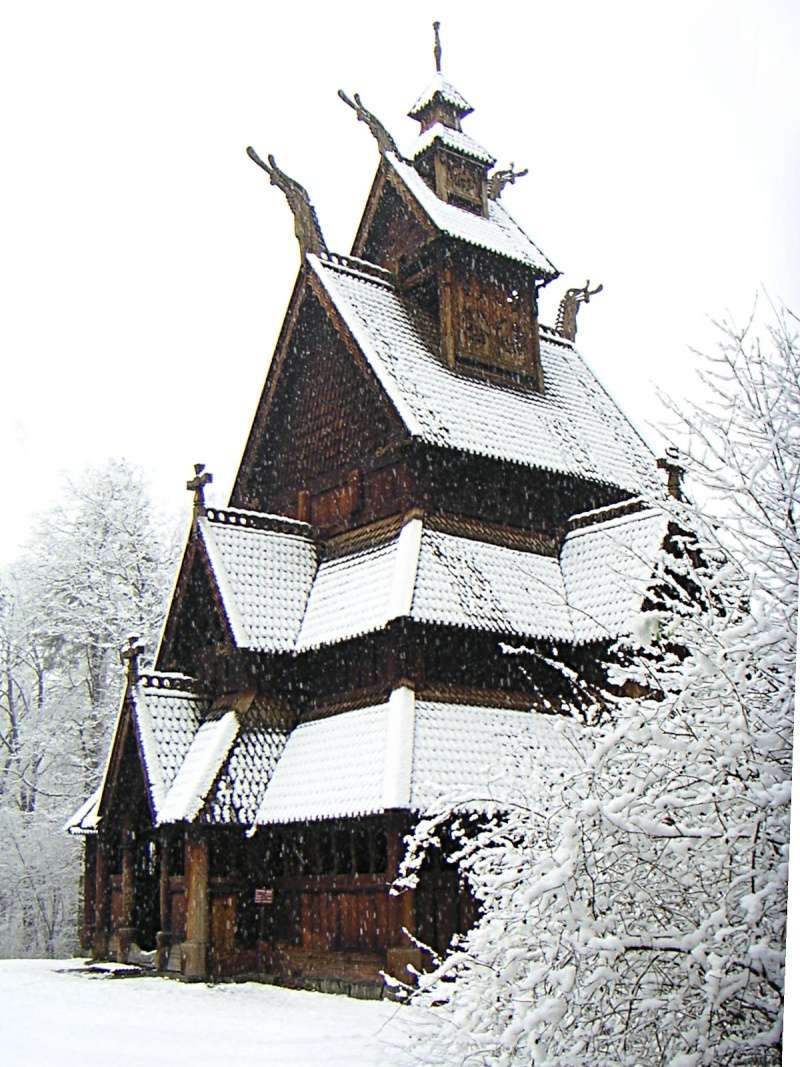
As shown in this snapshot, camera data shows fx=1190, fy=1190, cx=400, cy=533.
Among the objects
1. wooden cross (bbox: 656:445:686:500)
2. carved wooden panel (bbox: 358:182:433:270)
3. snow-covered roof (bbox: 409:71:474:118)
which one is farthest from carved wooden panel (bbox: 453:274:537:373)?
wooden cross (bbox: 656:445:686:500)

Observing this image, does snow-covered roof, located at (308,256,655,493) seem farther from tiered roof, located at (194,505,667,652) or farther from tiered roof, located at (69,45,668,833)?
tiered roof, located at (194,505,667,652)

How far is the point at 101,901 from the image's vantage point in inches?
→ 220

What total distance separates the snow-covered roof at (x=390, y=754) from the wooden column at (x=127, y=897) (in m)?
0.85

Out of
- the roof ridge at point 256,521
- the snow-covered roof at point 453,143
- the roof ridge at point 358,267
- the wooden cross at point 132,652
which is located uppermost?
the snow-covered roof at point 453,143

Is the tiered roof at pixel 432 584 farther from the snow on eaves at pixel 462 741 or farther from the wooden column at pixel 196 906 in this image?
the wooden column at pixel 196 906

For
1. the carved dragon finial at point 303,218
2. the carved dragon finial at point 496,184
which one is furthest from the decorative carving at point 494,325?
the carved dragon finial at point 303,218

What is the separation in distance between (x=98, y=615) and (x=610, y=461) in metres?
4.40

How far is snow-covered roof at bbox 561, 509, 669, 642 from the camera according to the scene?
6.66m

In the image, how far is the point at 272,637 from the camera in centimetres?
679

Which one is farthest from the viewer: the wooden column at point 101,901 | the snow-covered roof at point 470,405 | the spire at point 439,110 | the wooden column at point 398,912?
the spire at point 439,110

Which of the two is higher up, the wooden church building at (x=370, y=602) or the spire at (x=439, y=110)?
the spire at (x=439, y=110)

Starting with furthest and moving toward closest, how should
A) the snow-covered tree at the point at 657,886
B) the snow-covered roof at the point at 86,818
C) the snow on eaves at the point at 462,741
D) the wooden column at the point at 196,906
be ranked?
the wooden column at the point at 196,906
the snow on eaves at the point at 462,741
the snow-covered roof at the point at 86,818
the snow-covered tree at the point at 657,886

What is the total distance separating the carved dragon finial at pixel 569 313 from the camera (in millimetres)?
9562

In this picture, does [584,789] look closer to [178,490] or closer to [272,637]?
[178,490]
